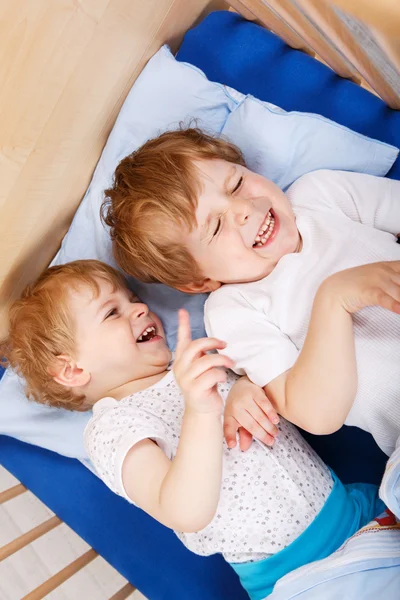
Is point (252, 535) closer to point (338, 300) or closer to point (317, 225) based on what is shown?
point (338, 300)

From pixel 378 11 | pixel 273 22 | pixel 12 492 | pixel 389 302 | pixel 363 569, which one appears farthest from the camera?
pixel 12 492

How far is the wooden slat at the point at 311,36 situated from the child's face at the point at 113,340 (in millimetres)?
552

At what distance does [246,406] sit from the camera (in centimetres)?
95

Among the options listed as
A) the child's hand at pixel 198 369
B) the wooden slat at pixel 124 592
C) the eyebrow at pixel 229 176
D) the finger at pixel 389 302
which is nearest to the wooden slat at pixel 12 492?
the wooden slat at pixel 124 592

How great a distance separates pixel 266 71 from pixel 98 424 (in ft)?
2.43

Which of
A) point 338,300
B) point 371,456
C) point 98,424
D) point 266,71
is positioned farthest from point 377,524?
point 266,71

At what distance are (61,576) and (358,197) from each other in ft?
2.83

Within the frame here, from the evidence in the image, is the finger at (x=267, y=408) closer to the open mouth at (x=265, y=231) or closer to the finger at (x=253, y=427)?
the finger at (x=253, y=427)

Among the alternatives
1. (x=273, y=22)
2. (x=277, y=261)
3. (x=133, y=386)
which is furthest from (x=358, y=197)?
(x=133, y=386)

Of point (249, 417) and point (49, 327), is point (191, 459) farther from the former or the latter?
point (49, 327)

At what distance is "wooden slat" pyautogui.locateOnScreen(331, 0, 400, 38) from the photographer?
1.28 feet

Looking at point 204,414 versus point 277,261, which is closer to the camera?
point 204,414

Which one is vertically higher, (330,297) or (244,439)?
(330,297)

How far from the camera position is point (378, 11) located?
39cm
